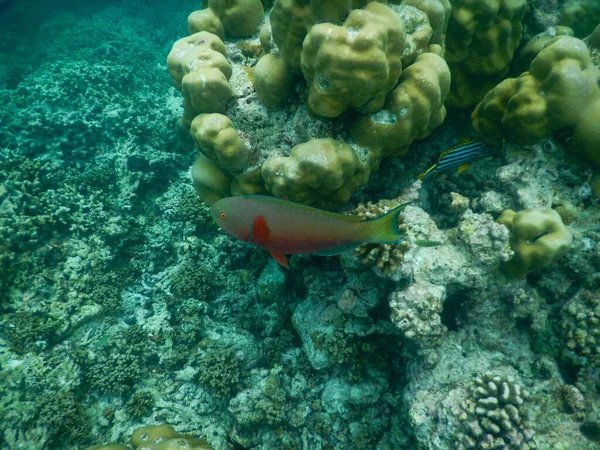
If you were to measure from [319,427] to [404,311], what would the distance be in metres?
2.44

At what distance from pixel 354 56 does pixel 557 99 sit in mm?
2447

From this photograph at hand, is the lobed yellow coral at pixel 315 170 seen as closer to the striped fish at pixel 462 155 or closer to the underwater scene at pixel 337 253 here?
the underwater scene at pixel 337 253

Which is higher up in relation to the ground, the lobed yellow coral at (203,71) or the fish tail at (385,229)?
the lobed yellow coral at (203,71)

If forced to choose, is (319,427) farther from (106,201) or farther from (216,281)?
(106,201)

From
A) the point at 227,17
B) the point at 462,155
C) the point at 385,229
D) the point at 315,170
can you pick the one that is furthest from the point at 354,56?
the point at 227,17

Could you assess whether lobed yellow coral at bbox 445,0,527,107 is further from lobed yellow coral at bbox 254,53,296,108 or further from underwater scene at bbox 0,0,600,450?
lobed yellow coral at bbox 254,53,296,108

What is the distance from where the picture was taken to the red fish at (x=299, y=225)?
2.56 meters

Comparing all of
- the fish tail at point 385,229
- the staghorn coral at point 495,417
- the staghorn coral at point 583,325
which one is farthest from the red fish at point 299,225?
the staghorn coral at point 583,325

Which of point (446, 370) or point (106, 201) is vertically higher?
point (446, 370)

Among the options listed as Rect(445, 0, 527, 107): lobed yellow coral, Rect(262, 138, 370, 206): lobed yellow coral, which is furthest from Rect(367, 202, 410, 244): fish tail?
Rect(445, 0, 527, 107): lobed yellow coral

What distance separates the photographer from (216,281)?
597cm

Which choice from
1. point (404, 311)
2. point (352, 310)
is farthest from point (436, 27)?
point (352, 310)

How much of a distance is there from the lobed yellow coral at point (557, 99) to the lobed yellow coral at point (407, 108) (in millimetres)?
873

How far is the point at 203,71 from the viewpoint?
3998mm
